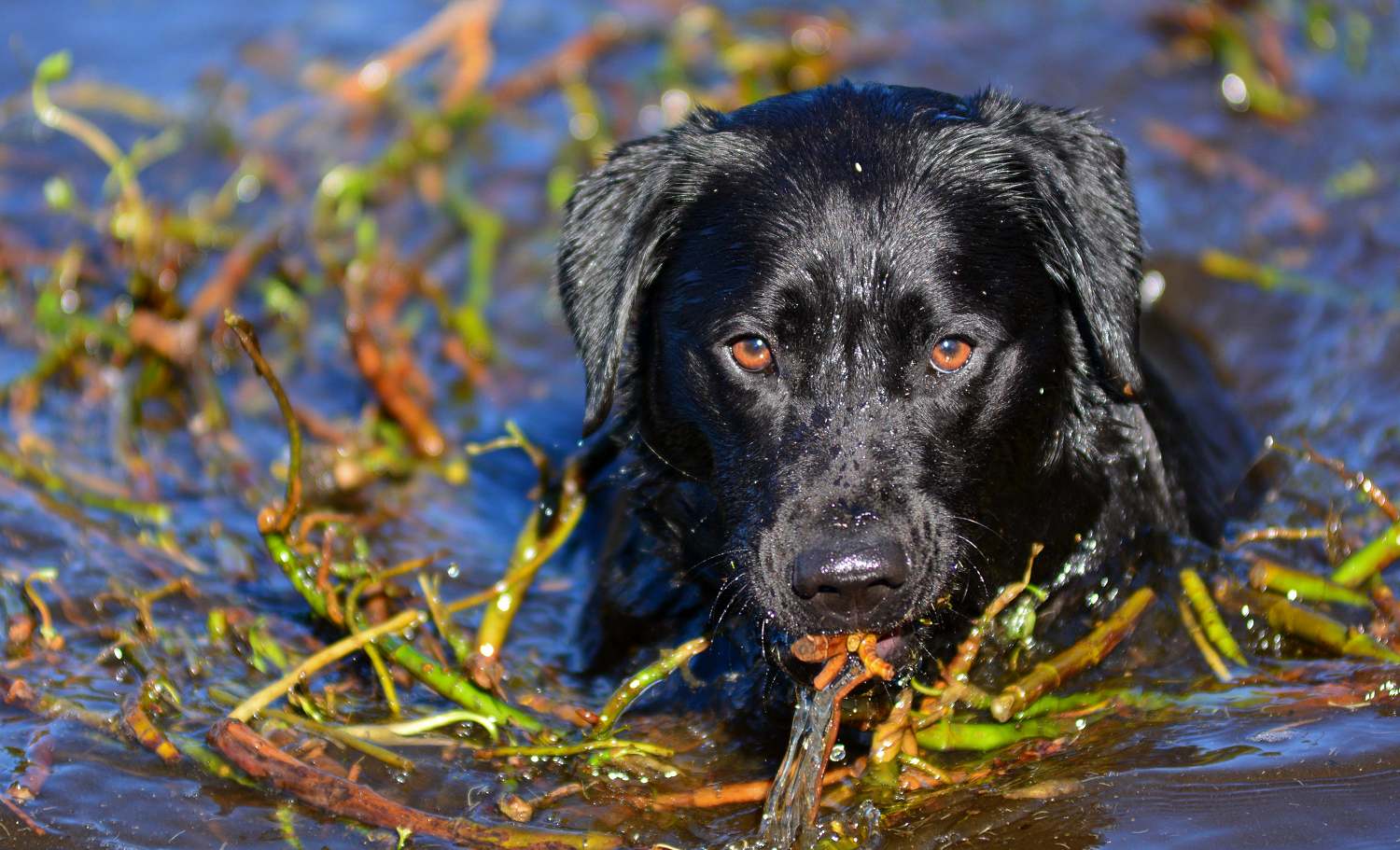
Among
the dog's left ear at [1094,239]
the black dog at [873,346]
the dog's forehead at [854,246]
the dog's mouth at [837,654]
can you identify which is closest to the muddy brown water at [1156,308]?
the dog's mouth at [837,654]

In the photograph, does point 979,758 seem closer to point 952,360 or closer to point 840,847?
point 840,847

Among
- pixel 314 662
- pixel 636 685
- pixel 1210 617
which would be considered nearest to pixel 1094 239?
pixel 1210 617

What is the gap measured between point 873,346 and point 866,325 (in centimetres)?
5

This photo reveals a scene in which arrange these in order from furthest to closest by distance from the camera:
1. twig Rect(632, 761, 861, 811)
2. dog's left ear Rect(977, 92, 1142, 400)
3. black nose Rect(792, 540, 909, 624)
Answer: dog's left ear Rect(977, 92, 1142, 400) → twig Rect(632, 761, 861, 811) → black nose Rect(792, 540, 909, 624)

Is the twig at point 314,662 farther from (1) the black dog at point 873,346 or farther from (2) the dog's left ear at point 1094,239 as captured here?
(2) the dog's left ear at point 1094,239

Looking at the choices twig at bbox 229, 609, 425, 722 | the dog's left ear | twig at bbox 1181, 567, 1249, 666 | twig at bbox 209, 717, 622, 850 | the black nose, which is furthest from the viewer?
twig at bbox 1181, 567, 1249, 666

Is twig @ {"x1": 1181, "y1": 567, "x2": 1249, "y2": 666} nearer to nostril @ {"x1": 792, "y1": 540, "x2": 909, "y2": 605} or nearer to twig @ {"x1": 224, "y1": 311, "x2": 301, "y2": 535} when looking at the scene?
nostril @ {"x1": 792, "y1": 540, "x2": 909, "y2": 605}

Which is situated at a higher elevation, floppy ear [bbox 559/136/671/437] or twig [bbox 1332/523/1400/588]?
floppy ear [bbox 559/136/671/437]

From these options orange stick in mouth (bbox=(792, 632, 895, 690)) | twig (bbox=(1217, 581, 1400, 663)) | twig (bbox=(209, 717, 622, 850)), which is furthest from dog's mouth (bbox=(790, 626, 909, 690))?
twig (bbox=(1217, 581, 1400, 663))

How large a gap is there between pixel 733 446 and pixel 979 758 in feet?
3.02

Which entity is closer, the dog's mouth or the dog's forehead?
the dog's mouth

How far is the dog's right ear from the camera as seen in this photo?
167 inches

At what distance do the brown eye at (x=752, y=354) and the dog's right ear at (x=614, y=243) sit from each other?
39 cm

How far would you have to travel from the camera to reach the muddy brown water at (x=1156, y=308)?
144 inches
